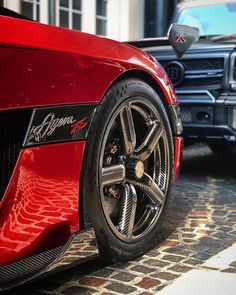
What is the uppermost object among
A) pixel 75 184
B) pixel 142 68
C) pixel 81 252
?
pixel 142 68

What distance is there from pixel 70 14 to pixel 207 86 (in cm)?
364

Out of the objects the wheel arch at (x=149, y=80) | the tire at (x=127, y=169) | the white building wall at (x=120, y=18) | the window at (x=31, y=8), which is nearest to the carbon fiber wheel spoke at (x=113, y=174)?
the tire at (x=127, y=169)

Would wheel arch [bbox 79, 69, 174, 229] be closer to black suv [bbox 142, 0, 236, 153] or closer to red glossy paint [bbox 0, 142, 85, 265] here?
red glossy paint [bbox 0, 142, 85, 265]

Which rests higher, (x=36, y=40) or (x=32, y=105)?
(x=36, y=40)

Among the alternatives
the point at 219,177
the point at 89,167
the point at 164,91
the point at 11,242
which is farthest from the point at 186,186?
the point at 11,242

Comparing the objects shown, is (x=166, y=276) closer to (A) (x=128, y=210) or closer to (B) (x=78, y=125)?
(A) (x=128, y=210)

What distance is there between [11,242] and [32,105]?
58 centimetres

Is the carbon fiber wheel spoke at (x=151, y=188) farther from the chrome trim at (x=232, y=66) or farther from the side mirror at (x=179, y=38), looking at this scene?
the chrome trim at (x=232, y=66)

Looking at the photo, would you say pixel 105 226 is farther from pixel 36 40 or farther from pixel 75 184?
pixel 36 40

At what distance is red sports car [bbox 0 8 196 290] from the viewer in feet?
7.73

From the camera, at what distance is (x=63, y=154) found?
261 cm

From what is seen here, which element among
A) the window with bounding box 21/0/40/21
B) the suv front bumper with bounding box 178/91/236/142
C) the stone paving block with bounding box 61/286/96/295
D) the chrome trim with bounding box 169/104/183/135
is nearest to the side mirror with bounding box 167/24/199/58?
the chrome trim with bounding box 169/104/183/135

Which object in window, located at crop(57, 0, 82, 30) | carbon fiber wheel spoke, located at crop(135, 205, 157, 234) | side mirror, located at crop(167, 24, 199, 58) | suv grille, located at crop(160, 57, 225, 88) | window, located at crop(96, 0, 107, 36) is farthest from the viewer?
window, located at crop(96, 0, 107, 36)

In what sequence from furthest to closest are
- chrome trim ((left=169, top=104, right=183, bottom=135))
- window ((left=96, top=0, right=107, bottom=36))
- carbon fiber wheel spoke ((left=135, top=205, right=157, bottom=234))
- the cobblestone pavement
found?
1. window ((left=96, top=0, right=107, bottom=36))
2. chrome trim ((left=169, top=104, right=183, bottom=135))
3. carbon fiber wheel spoke ((left=135, top=205, right=157, bottom=234))
4. the cobblestone pavement
